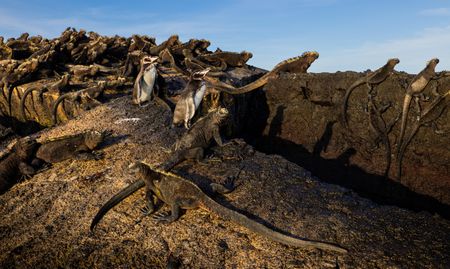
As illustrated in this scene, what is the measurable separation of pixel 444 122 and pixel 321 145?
3537 millimetres

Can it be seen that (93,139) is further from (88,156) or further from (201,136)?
(201,136)

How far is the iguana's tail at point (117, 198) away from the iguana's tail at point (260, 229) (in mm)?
1306

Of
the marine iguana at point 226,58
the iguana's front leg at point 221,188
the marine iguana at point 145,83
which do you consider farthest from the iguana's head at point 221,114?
the marine iguana at point 226,58

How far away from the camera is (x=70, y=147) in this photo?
22.5ft

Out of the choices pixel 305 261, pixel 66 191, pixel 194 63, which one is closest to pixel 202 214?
pixel 305 261

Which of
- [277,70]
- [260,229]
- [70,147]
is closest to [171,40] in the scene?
[277,70]

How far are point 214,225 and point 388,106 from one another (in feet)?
23.7

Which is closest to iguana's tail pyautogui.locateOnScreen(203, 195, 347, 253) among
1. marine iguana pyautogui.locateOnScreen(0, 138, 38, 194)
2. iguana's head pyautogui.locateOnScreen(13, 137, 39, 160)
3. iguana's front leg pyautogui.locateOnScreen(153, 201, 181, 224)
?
iguana's front leg pyautogui.locateOnScreen(153, 201, 181, 224)

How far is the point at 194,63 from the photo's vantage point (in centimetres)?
1223

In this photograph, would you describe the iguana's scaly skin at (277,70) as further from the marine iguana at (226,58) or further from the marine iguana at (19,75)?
the marine iguana at (19,75)

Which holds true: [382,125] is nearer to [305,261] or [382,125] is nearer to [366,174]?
[366,174]

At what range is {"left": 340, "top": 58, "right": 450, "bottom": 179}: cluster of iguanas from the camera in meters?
8.70

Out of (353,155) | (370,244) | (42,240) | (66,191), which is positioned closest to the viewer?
(370,244)

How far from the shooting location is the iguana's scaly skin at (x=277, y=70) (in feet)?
28.5
